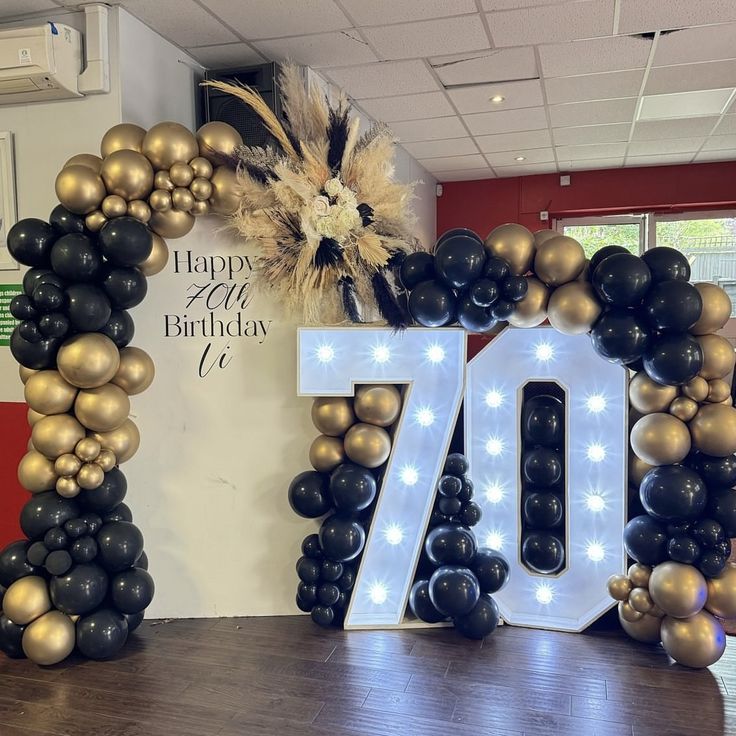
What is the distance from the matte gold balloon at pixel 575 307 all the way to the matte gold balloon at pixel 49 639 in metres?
2.12

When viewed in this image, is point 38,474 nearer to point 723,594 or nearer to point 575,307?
point 575,307

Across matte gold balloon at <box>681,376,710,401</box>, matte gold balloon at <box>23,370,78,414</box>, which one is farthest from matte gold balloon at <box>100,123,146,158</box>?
matte gold balloon at <box>681,376,710,401</box>

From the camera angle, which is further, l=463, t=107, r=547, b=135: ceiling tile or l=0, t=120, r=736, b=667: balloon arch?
l=463, t=107, r=547, b=135: ceiling tile

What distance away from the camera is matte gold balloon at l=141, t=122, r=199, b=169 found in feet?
8.54

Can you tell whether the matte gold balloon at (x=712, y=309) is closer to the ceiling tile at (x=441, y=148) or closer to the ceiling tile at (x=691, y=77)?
the ceiling tile at (x=691, y=77)

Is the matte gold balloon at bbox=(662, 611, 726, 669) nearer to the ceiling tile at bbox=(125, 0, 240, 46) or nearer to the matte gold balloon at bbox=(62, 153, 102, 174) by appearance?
the matte gold balloon at bbox=(62, 153, 102, 174)

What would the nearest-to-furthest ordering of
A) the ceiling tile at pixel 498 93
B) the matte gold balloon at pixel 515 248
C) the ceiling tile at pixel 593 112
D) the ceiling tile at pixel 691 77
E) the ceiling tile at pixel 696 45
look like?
the matte gold balloon at pixel 515 248, the ceiling tile at pixel 696 45, the ceiling tile at pixel 691 77, the ceiling tile at pixel 498 93, the ceiling tile at pixel 593 112

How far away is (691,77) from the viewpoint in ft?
14.8

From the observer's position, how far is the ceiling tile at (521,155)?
254 inches

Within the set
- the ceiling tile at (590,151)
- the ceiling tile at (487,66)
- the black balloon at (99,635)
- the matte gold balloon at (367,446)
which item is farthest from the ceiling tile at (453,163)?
the black balloon at (99,635)

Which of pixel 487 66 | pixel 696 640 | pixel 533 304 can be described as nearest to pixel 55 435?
pixel 533 304

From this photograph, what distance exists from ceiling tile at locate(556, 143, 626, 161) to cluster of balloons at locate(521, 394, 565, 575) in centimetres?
433

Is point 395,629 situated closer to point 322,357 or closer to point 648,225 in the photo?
point 322,357

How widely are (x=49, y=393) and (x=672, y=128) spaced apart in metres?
5.37
